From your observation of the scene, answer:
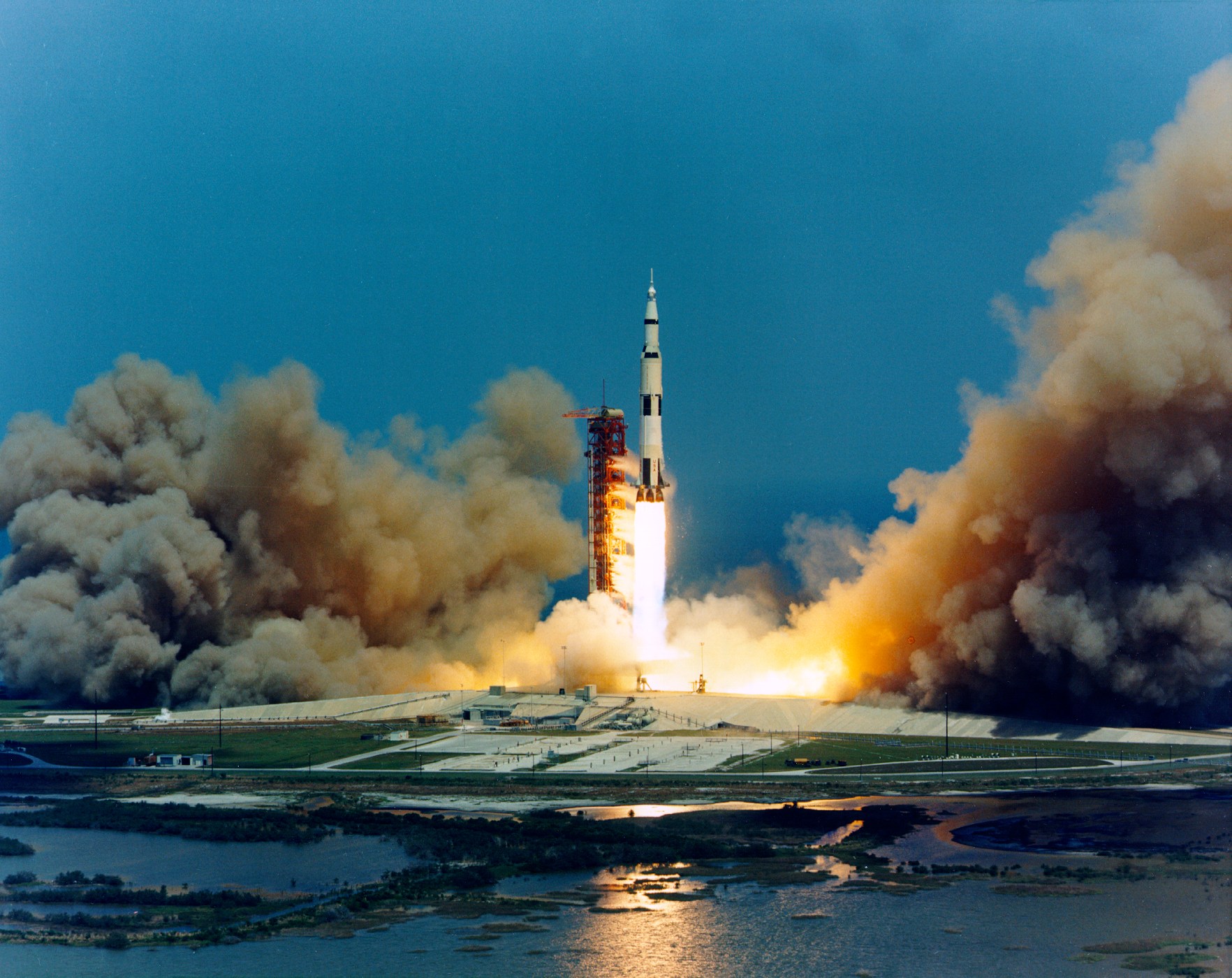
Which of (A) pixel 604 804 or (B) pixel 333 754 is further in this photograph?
(B) pixel 333 754

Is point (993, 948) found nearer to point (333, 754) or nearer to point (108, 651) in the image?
point (333, 754)

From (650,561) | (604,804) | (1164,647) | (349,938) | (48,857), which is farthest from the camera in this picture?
(650,561)

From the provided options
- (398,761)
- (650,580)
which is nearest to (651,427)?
(650,580)

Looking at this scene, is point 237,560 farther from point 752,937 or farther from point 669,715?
point 752,937

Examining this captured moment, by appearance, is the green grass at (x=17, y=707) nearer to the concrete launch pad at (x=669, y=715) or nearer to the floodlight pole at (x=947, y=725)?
the concrete launch pad at (x=669, y=715)

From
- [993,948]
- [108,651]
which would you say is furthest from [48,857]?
[108,651]

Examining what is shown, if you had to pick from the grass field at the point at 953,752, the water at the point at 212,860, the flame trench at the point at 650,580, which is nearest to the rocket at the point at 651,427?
the flame trench at the point at 650,580

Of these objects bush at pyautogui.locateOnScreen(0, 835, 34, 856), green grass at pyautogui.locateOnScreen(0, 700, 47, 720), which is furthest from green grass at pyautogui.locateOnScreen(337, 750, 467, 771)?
green grass at pyautogui.locateOnScreen(0, 700, 47, 720)
